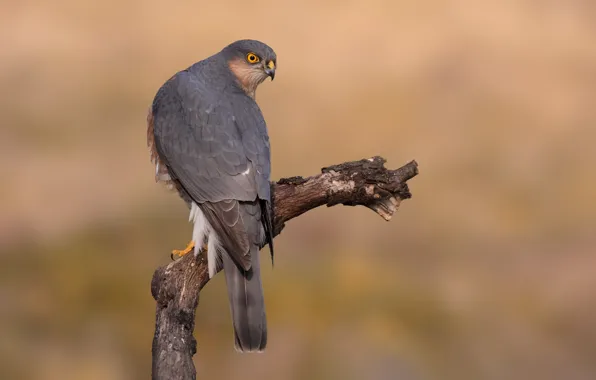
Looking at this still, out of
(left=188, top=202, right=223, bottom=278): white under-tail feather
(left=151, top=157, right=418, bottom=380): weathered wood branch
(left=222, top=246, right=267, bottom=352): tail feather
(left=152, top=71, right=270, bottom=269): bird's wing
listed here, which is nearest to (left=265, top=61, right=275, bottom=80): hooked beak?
(left=152, top=71, right=270, bottom=269): bird's wing

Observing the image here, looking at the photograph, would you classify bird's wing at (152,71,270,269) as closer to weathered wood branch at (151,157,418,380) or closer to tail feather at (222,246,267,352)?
tail feather at (222,246,267,352)

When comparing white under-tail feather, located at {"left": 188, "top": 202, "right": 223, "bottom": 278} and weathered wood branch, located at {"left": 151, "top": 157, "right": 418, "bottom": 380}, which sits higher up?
weathered wood branch, located at {"left": 151, "top": 157, "right": 418, "bottom": 380}

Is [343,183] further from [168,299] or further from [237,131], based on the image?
[168,299]

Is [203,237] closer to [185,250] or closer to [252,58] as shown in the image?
[185,250]

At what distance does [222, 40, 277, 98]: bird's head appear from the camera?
542 cm

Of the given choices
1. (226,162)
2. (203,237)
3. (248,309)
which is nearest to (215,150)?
(226,162)

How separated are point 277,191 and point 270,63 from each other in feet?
3.04

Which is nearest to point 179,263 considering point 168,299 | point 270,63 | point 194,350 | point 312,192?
point 168,299

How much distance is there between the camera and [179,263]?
4906mm

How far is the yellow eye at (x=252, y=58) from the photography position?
214 inches

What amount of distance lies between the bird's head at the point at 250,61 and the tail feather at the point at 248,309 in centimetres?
152

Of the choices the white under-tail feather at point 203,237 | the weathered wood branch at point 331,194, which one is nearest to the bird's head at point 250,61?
the weathered wood branch at point 331,194

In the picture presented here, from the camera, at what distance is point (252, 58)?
5.43 meters

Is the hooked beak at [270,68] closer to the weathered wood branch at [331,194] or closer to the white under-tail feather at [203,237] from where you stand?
the weathered wood branch at [331,194]
